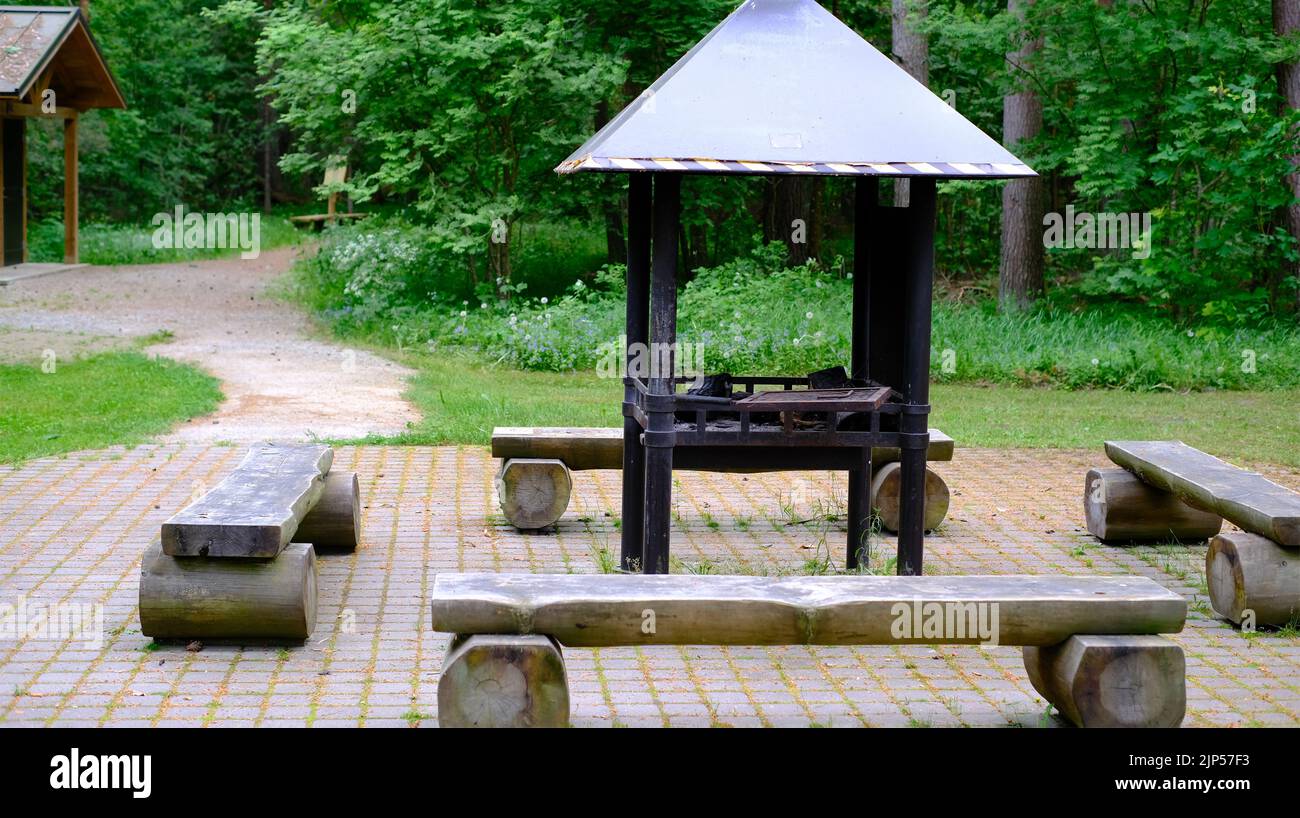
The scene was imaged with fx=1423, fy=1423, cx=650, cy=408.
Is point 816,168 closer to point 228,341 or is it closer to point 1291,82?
point 228,341

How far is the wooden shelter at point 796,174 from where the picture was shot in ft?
20.7

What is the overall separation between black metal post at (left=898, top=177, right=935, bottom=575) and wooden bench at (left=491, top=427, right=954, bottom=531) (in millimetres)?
1520

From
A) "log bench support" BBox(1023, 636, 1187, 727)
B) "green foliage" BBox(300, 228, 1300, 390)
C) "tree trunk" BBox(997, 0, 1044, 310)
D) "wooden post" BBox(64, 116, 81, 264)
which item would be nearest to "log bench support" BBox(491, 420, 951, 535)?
"log bench support" BBox(1023, 636, 1187, 727)

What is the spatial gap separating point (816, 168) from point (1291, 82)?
1416 centimetres

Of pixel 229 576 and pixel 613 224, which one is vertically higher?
pixel 613 224

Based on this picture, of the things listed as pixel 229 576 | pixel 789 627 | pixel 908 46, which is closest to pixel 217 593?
pixel 229 576

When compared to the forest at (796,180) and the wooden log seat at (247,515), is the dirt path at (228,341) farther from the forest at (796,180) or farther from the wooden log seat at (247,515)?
the wooden log seat at (247,515)

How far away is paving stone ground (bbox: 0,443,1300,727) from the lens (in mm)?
5363

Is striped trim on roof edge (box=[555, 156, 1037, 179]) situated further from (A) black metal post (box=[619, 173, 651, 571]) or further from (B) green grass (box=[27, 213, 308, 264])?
(B) green grass (box=[27, 213, 308, 264])

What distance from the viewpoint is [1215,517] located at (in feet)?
27.9

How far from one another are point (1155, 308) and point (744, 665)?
1396cm

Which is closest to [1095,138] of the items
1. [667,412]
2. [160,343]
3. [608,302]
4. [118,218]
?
[608,302]

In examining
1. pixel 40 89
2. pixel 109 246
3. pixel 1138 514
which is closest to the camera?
pixel 1138 514

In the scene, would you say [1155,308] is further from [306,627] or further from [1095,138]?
[306,627]
